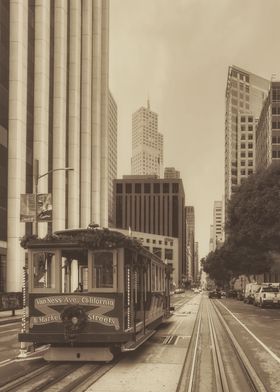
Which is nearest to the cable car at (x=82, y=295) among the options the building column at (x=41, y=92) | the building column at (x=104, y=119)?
the building column at (x=41, y=92)

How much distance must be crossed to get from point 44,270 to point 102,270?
1.47 metres

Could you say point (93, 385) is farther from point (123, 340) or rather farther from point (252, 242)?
point (252, 242)

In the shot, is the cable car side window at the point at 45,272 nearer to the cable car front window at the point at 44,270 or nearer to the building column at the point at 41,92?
the cable car front window at the point at 44,270

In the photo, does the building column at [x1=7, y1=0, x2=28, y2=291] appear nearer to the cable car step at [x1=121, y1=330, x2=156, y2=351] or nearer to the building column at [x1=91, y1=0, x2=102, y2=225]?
the building column at [x1=91, y1=0, x2=102, y2=225]

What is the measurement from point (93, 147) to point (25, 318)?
224ft

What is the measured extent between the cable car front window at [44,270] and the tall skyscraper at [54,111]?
122ft

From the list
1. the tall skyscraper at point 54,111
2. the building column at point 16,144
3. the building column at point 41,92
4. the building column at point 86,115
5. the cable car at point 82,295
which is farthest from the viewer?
the building column at point 86,115

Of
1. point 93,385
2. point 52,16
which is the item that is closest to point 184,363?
point 93,385

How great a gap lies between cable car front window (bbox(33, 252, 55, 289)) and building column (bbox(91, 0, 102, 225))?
65736 mm

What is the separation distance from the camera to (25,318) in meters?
15.4

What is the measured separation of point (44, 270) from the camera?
1511 centimetres

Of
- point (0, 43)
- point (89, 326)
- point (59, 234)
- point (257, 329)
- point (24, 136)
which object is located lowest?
point (257, 329)

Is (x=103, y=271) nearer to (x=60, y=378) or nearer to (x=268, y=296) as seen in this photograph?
(x=60, y=378)

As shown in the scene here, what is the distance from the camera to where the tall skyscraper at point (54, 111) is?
52469 millimetres
